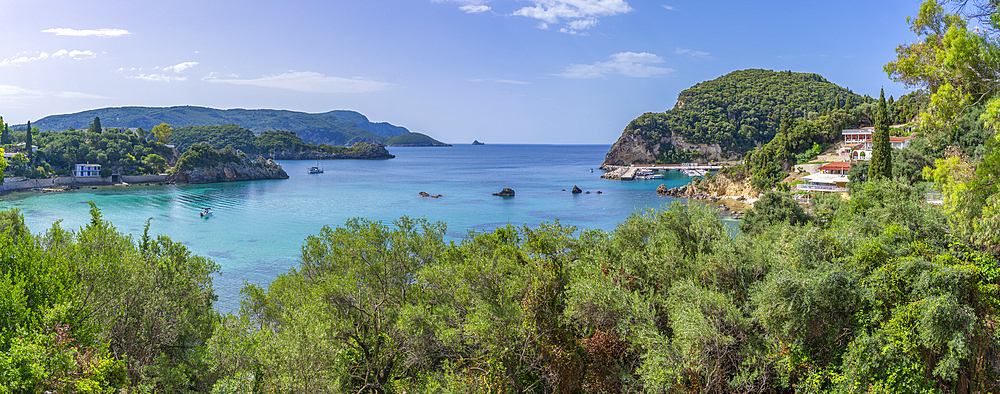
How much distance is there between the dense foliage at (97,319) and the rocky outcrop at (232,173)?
87.3 m

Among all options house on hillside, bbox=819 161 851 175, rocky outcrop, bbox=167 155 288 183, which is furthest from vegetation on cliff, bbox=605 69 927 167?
rocky outcrop, bbox=167 155 288 183

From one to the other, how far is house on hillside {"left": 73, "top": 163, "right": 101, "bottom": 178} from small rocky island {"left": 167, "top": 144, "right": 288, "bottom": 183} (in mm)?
10037

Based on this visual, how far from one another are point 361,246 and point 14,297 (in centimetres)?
750

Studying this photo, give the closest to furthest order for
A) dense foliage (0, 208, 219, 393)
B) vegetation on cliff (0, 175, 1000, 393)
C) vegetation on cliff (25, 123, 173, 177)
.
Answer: dense foliage (0, 208, 219, 393)
vegetation on cliff (0, 175, 1000, 393)
vegetation on cliff (25, 123, 173, 177)

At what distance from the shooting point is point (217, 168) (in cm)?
9856

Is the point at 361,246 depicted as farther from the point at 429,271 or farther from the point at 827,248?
the point at 827,248

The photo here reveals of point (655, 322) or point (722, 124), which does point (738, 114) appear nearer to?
point (722, 124)

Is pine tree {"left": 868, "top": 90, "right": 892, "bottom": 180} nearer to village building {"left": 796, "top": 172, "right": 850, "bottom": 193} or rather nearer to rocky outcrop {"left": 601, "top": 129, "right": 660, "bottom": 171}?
village building {"left": 796, "top": 172, "right": 850, "bottom": 193}

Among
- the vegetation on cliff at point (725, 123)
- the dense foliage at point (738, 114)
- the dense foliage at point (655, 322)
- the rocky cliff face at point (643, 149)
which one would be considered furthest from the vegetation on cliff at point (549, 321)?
the dense foliage at point (738, 114)

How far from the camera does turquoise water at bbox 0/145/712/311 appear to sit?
40094mm

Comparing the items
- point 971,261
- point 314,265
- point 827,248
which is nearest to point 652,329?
point 827,248

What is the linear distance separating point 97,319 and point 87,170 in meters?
95.4

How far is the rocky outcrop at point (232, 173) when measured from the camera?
303 feet

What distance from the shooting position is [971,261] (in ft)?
33.9
